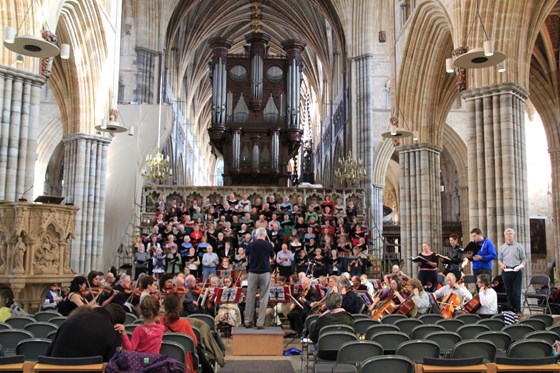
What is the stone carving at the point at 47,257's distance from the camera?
1059cm

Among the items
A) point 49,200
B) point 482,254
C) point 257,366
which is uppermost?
point 49,200

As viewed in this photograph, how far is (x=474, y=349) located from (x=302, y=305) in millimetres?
5223

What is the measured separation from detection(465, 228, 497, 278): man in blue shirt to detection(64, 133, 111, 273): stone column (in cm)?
1061

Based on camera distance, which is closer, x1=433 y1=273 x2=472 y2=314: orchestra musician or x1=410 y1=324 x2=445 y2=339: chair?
x1=410 y1=324 x2=445 y2=339: chair

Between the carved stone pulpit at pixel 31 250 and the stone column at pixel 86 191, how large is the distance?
5873 mm

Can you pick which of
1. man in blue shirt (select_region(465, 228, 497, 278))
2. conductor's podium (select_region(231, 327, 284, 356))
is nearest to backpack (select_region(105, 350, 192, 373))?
conductor's podium (select_region(231, 327, 284, 356))

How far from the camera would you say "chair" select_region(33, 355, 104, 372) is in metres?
4.27

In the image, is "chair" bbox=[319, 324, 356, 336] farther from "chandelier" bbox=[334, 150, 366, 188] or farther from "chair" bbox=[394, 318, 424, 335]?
"chandelier" bbox=[334, 150, 366, 188]

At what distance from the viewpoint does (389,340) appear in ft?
18.6

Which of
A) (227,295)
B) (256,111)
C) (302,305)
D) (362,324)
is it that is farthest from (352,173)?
(362,324)

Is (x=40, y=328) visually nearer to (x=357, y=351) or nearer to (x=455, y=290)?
(x=357, y=351)

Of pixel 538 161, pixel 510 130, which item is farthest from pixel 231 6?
pixel 510 130

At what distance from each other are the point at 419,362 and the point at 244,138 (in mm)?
22930

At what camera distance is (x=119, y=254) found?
19.7m
